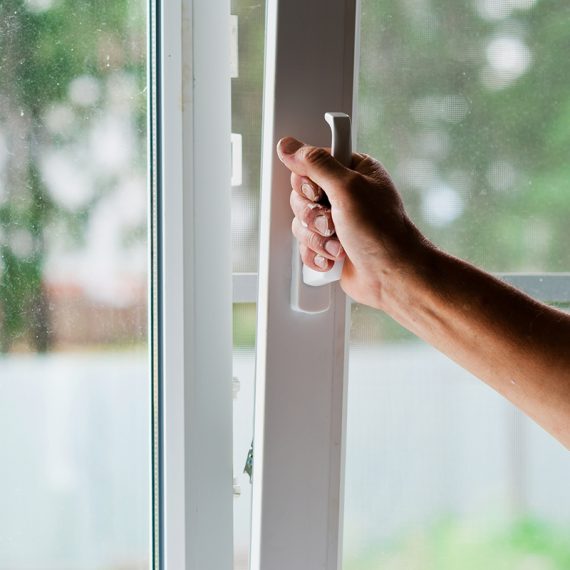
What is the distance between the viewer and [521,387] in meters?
0.81

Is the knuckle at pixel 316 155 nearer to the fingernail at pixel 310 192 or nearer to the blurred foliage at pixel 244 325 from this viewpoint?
the fingernail at pixel 310 192

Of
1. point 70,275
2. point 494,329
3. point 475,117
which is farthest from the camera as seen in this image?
point 475,117

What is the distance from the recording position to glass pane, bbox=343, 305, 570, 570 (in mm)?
1059

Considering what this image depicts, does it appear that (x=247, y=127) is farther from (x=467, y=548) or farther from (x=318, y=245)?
(x=467, y=548)

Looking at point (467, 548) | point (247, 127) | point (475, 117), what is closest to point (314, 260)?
point (247, 127)

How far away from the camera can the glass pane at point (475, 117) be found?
3.28 ft

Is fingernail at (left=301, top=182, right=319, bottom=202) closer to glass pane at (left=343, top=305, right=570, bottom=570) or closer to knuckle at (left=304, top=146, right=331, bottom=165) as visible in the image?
knuckle at (left=304, top=146, right=331, bottom=165)

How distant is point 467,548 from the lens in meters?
1.12

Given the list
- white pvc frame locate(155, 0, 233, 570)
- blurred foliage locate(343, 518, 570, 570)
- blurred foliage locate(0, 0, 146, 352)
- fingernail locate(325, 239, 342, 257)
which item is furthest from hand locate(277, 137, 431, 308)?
blurred foliage locate(343, 518, 570, 570)

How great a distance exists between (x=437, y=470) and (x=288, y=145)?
510mm

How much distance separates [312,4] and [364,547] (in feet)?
2.38

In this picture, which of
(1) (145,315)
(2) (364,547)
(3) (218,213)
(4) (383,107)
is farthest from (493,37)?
(2) (364,547)

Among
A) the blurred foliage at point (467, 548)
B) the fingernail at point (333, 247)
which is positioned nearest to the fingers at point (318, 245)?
the fingernail at point (333, 247)

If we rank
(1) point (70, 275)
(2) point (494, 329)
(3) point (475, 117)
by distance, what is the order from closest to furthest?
(2) point (494, 329) < (1) point (70, 275) < (3) point (475, 117)
